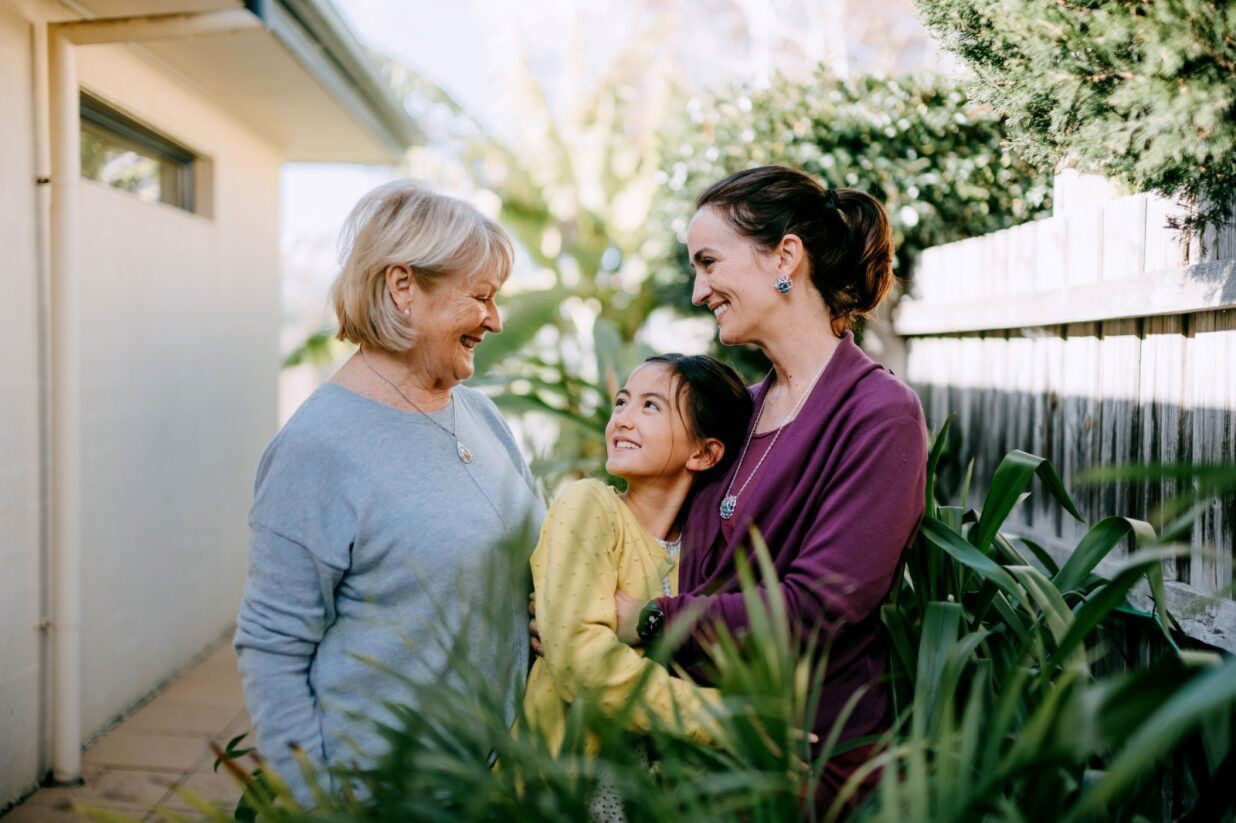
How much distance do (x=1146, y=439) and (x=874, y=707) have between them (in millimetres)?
1414

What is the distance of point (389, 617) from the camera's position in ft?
6.81

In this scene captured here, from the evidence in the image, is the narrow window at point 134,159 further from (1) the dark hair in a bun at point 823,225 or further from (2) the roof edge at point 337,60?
(1) the dark hair in a bun at point 823,225

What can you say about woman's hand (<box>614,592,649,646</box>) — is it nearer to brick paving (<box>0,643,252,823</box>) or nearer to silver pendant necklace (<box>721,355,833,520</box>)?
silver pendant necklace (<box>721,355,833,520</box>)

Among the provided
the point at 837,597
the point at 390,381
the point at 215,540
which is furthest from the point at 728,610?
the point at 215,540

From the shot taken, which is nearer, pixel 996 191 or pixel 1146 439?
pixel 1146 439

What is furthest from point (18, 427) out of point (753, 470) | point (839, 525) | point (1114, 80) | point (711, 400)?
point (1114, 80)

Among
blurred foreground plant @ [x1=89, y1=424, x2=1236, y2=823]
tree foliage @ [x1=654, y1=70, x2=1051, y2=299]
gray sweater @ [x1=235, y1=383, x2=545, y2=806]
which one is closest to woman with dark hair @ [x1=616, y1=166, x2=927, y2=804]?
blurred foreground plant @ [x1=89, y1=424, x2=1236, y2=823]

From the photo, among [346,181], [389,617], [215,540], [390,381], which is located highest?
[346,181]

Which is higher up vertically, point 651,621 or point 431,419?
point 431,419

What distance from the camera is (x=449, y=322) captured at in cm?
232

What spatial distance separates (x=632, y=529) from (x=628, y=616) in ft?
0.78

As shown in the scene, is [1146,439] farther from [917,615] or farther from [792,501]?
[792,501]

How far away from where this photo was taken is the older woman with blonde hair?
6.59 feet

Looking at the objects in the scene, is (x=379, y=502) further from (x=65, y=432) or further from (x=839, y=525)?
(x=65, y=432)
